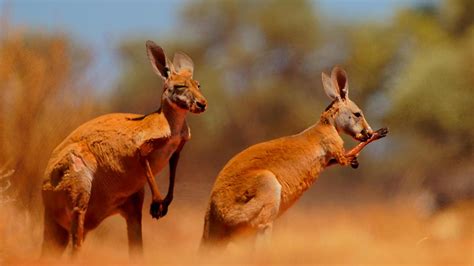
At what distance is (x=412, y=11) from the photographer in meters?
28.5

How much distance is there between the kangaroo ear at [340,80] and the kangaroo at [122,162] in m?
1.50

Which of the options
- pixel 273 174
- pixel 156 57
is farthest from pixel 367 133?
pixel 156 57

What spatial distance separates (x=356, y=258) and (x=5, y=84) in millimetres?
4604

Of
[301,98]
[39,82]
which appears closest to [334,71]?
[39,82]

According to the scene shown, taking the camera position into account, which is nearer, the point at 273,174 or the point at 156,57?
the point at 273,174

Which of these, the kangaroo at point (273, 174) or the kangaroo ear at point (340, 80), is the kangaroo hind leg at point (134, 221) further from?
the kangaroo ear at point (340, 80)

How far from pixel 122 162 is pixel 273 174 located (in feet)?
4.66

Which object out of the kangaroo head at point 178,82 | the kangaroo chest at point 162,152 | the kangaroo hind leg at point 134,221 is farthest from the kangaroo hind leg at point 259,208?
the kangaroo hind leg at point 134,221

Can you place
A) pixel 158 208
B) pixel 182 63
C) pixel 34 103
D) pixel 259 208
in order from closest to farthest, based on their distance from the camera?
pixel 259 208, pixel 158 208, pixel 182 63, pixel 34 103

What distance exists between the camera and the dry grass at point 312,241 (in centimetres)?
994

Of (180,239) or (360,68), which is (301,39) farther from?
(180,239)

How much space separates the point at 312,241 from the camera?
39.5ft

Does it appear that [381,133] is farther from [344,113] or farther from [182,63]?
[182,63]

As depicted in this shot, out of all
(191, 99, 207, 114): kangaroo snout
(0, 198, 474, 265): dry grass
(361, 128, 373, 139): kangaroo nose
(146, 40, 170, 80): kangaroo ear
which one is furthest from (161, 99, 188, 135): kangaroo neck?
(361, 128, 373, 139): kangaroo nose
